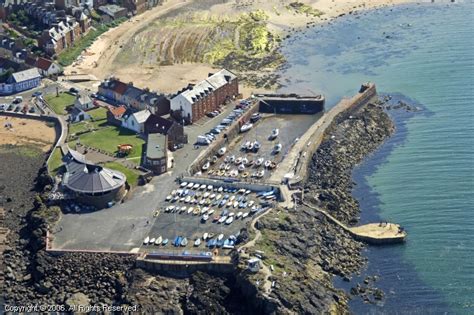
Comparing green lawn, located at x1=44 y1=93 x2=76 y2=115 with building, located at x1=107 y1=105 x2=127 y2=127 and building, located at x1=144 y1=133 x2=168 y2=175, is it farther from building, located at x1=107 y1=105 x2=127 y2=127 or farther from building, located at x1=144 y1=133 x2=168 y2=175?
building, located at x1=144 y1=133 x2=168 y2=175

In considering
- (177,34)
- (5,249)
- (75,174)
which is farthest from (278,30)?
(5,249)

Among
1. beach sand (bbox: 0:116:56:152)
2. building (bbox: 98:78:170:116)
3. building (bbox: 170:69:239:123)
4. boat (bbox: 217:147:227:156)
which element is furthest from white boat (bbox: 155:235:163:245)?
building (bbox: 98:78:170:116)

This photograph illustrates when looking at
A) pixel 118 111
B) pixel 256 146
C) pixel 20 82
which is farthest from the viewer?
pixel 20 82

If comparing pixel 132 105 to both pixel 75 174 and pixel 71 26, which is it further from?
pixel 71 26

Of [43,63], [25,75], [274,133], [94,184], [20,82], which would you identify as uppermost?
[43,63]

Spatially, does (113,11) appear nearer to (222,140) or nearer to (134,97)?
(134,97)

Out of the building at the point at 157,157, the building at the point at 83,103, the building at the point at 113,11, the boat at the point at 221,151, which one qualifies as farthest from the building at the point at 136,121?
the building at the point at 113,11

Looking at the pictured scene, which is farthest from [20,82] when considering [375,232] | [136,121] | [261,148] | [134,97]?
[375,232]
